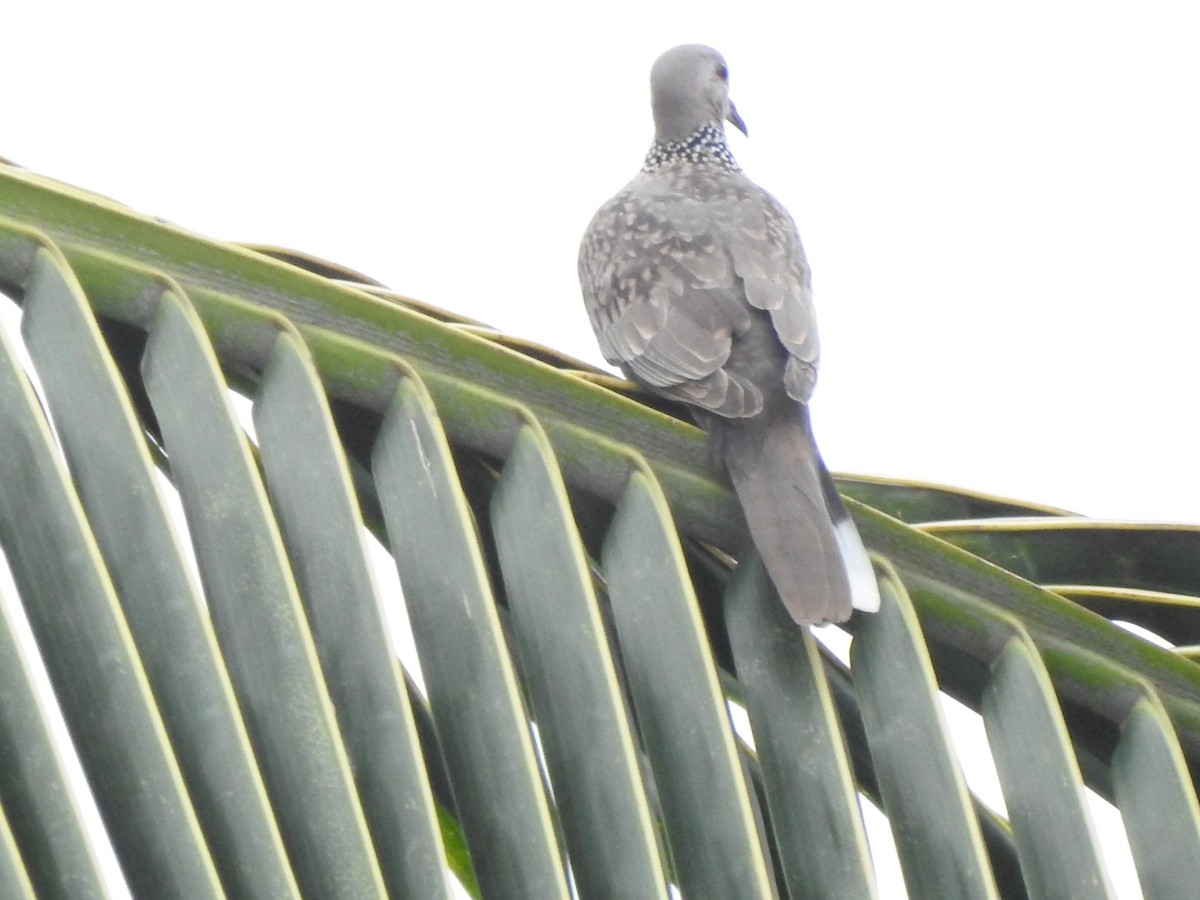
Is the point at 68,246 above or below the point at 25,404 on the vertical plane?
above

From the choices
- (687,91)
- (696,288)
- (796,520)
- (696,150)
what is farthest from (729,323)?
(687,91)

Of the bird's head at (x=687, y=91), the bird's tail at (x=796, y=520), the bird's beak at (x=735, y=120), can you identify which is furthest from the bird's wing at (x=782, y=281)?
the bird's beak at (x=735, y=120)

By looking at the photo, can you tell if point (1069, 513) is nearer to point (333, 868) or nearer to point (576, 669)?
point (576, 669)

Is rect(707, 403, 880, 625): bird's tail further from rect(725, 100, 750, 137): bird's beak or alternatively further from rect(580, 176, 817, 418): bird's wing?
rect(725, 100, 750, 137): bird's beak

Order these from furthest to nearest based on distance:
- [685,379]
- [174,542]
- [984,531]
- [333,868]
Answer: [685,379], [984,531], [174,542], [333,868]

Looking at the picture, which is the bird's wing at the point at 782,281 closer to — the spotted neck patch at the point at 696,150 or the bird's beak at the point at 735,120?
the spotted neck patch at the point at 696,150

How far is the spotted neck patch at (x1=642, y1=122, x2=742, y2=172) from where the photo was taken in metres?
4.81

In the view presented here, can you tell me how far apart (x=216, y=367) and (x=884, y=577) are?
31.8 inches

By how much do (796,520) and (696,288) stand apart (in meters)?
1.23

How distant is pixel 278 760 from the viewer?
1.63 meters

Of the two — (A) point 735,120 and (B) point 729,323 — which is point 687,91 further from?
(B) point 729,323

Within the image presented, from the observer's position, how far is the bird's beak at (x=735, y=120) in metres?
5.27

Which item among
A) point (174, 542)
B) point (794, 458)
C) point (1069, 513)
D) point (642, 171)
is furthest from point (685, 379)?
point (642, 171)

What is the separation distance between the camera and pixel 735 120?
5316 millimetres
